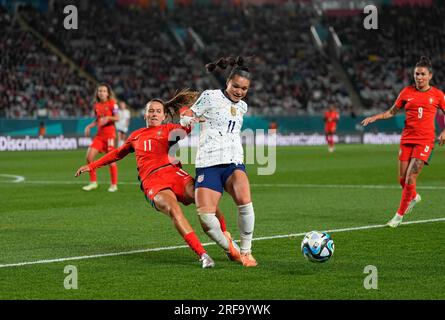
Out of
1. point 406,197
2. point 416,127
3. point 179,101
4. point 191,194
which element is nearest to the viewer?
point 191,194

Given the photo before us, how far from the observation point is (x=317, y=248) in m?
9.65

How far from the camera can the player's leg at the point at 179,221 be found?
958cm

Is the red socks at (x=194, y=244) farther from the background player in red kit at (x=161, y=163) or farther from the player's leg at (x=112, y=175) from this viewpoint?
the player's leg at (x=112, y=175)

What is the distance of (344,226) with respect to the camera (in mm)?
13375


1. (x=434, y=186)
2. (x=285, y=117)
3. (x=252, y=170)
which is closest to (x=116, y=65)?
(x=285, y=117)

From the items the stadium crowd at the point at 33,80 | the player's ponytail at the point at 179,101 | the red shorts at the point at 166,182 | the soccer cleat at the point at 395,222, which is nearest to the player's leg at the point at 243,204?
the red shorts at the point at 166,182

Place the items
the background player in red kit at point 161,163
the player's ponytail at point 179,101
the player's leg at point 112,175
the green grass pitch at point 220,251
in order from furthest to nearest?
the player's leg at point 112,175
the player's ponytail at point 179,101
the background player in red kit at point 161,163
the green grass pitch at point 220,251

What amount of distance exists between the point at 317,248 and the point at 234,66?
2.08 m

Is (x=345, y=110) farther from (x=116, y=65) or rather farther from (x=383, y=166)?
(x=383, y=166)

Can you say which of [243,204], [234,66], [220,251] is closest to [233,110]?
[234,66]

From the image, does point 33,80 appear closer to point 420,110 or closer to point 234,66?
point 420,110

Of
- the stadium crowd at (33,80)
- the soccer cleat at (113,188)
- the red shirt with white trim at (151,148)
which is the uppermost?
the stadium crowd at (33,80)

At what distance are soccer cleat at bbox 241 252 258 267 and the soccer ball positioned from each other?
546mm

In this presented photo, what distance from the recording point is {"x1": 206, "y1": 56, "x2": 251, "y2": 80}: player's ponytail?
9695 mm
